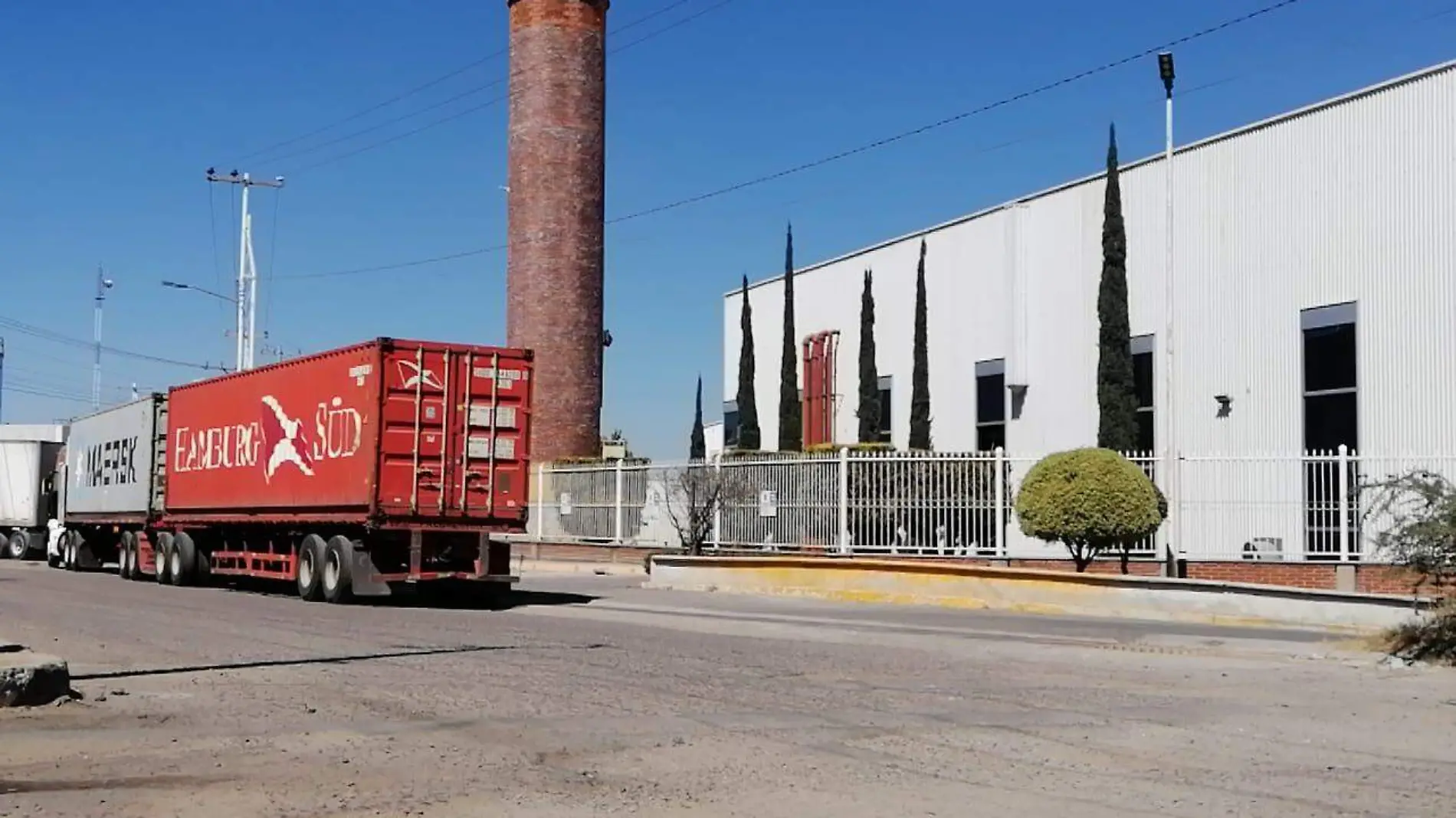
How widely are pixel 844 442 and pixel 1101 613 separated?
24.0 m

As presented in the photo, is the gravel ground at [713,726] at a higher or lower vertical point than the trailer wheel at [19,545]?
lower

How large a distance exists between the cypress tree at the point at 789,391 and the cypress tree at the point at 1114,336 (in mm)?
14791

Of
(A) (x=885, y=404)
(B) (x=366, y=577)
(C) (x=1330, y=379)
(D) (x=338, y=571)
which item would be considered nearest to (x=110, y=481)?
(D) (x=338, y=571)

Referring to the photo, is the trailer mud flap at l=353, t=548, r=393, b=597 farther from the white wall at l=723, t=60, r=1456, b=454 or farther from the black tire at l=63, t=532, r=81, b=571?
the black tire at l=63, t=532, r=81, b=571

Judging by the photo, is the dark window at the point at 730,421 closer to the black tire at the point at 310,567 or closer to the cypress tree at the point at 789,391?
→ the cypress tree at the point at 789,391

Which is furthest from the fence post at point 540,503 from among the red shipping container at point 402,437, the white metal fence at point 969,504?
the red shipping container at point 402,437

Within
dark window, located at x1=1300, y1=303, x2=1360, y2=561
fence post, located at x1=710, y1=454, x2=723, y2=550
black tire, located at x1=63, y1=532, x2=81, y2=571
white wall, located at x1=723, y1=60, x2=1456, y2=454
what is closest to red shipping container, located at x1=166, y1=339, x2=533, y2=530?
fence post, located at x1=710, y1=454, x2=723, y2=550

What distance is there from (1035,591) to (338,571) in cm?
1066

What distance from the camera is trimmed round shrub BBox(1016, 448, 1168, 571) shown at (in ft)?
81.2

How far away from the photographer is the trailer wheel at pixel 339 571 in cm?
2328

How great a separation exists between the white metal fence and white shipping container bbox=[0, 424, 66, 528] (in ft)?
71.0

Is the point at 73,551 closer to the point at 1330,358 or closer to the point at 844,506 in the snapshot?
the point at 844,506

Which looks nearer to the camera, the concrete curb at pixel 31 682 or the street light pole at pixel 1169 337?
the concrete curb at pixel 31 682

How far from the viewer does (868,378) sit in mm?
44500
